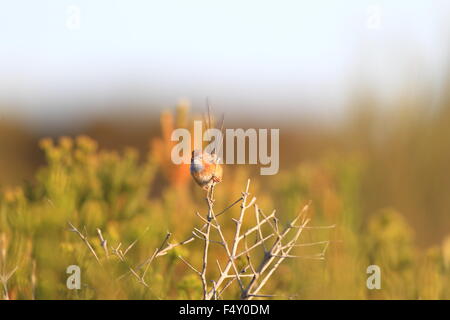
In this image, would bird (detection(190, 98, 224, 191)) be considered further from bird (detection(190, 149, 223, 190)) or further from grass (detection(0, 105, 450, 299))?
grass (detection(0, 105, 450, 299))

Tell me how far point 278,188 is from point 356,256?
1.65 ft

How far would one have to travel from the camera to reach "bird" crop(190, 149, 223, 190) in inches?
45.3

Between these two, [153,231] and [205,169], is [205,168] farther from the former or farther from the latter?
[153,231]

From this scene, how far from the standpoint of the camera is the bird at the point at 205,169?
1150 millimetres

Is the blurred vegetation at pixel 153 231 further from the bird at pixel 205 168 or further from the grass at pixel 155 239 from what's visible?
the bird at pixel 205 168

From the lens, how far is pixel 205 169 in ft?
3.79

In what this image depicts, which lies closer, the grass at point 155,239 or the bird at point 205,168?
the bird at point 205,168

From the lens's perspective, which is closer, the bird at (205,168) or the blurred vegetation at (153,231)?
the bird at (205,168)

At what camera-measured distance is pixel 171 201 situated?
227 centimetres

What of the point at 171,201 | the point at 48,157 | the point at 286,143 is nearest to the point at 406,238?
the point at 171,201

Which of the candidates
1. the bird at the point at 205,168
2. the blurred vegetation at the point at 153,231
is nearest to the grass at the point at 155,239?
the blurred vegetation at the point at 153,231

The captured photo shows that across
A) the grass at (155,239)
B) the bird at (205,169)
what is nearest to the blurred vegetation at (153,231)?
the grass at (155,239)

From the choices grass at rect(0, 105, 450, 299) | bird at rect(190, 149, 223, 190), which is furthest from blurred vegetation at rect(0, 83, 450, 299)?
bird at rect(190, 149, 223, 190)

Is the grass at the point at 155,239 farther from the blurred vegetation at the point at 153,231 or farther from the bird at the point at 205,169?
the bird at the point at 205,169
